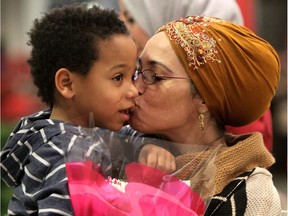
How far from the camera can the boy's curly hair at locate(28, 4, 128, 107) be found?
203 centimetres

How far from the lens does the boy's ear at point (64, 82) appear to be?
2.06 metres

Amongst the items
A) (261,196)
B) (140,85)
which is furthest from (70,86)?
(261,196)

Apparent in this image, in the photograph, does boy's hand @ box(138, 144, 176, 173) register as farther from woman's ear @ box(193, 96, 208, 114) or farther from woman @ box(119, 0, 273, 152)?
woman @ box(119, 0, 273, 152)

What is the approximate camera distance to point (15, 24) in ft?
29.7

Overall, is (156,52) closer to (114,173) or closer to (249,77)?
(249,77)

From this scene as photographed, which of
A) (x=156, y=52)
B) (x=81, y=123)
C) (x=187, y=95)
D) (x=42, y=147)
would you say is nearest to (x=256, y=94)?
(x=187, y=95)

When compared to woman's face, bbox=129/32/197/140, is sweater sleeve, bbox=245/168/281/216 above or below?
below

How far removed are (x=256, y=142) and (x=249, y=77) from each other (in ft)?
0.77

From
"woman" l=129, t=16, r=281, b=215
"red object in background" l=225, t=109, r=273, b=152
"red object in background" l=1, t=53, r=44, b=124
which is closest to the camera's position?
"woman" l=129, t=16, r=281, b=215

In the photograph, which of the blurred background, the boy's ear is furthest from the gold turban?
the blurred background

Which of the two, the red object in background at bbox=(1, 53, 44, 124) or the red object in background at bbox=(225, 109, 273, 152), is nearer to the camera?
the red object in background at bbox=(225, 109, 273, 152)

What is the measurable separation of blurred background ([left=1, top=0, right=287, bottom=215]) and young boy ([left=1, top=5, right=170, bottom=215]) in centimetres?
226

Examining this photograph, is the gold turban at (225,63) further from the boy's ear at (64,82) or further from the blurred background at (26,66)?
the blurred background at (26,66)

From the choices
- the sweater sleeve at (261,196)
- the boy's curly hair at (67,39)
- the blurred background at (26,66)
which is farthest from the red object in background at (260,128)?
the blurred background at (26,66)
